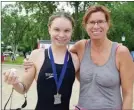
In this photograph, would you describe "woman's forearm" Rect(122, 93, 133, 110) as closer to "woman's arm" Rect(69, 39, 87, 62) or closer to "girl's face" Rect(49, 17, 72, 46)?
"woman's arm" Rect(69, 39, 87, 62)

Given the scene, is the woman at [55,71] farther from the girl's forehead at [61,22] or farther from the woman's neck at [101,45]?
the woman's neck at [101,45]

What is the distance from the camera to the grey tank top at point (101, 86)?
2.68m

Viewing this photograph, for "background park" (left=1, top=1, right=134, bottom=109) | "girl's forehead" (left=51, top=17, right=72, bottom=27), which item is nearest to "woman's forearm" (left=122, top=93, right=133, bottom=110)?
"girl's forehead" (left=51, top=17, right=72, bottom=27)

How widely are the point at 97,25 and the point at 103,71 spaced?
1.25ft

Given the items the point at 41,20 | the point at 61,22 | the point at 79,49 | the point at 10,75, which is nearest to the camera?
the point at 10,75

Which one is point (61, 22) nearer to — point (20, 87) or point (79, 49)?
point (79, 49)

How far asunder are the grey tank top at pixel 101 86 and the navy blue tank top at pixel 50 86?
122 mm

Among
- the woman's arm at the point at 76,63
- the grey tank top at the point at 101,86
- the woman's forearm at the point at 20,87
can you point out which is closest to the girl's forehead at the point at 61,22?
the woman's arm at the point at 76,63

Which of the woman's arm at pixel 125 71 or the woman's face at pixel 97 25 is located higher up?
the woman's face at pixel 97 25

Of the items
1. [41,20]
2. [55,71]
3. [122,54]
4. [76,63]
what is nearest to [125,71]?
[122,54]

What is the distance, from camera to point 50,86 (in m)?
2.68

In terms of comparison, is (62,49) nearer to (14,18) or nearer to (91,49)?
(91,49)

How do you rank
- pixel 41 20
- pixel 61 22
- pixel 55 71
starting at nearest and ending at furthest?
1. pixel 55 71
2. pixel 61 22
3. pixel 41 20

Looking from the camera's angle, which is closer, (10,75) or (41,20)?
(10,75)
